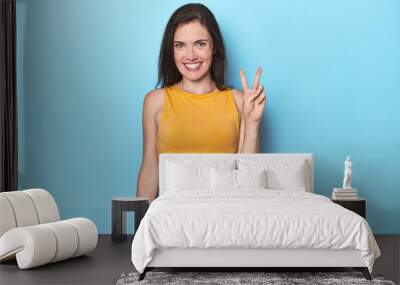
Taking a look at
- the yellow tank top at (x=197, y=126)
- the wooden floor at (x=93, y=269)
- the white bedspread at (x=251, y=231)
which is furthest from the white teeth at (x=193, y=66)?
the white bedspread at (x=251, y=231)

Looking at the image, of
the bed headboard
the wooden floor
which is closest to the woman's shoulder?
the bed headboard

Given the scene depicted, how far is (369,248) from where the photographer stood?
499cm

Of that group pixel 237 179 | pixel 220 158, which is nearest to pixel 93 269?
pixel 237 179

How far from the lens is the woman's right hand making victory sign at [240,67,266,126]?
7230mm

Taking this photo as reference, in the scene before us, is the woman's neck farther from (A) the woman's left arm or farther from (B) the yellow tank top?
(A) the woman's left arm

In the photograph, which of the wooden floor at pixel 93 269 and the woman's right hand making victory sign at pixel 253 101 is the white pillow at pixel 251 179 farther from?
the wooden floor at pixel 93 269

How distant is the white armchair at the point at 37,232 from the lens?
5418 mm

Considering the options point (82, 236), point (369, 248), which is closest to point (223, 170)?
point (82, 236)

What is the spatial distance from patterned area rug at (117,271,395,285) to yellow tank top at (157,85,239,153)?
2.13 meters

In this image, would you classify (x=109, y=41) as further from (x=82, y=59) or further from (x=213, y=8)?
(x=213, y=8)

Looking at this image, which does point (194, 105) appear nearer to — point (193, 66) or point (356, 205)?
point (193, 66)

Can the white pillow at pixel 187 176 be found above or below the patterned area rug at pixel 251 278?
above

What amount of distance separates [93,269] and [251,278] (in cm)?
128

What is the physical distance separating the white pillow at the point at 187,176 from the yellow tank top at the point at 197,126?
42 cm
